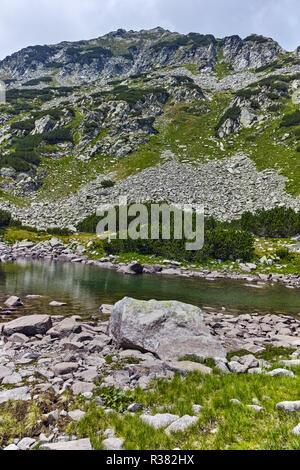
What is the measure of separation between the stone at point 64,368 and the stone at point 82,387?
953 millimetres

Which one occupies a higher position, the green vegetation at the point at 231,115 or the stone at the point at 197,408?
the green vegetation at the point at 231,115

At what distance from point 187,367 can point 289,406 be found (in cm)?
337

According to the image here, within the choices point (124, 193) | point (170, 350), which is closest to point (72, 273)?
point (170, 350)

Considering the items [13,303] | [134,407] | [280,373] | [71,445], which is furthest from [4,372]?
[13,303]

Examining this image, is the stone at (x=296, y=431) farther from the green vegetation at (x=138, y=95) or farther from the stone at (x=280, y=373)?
the green vegetation at (x=138, y=95)

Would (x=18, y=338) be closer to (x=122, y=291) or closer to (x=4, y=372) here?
(x=4, y=372)

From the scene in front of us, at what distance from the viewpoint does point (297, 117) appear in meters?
85.7

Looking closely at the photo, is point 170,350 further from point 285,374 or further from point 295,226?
point 295,226

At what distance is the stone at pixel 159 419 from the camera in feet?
17.4

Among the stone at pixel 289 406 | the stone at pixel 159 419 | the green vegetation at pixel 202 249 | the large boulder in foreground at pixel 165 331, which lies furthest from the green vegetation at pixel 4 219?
the stone at pixel 289 406

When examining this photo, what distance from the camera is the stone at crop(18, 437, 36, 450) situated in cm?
468

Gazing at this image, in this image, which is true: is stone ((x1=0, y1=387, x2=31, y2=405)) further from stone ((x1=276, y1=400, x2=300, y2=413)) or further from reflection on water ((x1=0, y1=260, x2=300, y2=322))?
reflection on water ((x1=0, y1=260, x2=300, y2=322))

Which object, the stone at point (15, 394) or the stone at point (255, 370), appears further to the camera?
the stone at point (255, 370)

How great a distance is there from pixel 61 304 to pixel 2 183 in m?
70.1
